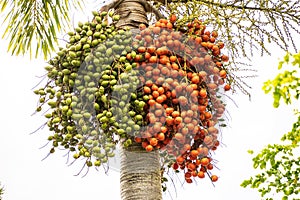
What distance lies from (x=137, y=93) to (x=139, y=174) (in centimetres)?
39

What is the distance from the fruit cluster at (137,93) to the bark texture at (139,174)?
0.08 m

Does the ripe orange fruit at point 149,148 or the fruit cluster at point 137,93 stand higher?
the fruit cluster at point 137,93

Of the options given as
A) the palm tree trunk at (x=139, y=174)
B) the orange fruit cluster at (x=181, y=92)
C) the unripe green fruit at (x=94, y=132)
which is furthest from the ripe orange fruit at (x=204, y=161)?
the unripe green fruit at (x=94, y=132)

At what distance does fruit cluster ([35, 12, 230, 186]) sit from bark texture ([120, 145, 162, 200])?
0.27 feet

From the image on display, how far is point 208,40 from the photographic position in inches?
89.7

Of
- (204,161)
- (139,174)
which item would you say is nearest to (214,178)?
(204,161)

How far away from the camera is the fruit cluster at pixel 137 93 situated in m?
1.96

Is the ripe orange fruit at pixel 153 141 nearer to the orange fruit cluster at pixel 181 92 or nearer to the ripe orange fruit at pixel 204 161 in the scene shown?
the orange fruit cluster at pixel 181 92

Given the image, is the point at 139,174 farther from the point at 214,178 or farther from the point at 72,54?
the point at 72,54

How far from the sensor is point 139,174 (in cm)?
206

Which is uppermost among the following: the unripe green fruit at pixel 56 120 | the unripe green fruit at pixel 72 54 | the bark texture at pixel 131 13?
the bark texture at pixel 131 13

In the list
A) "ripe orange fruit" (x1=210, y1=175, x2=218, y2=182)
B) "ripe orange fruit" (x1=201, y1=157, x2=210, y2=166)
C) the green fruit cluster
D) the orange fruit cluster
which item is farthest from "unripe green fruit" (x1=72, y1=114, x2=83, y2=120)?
"ripe orange fruit" (x1=210, y1=175, x2=218, y2=182)

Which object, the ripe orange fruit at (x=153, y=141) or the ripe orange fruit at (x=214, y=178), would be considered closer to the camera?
the ripe orange fruit at (x=153, y=141)

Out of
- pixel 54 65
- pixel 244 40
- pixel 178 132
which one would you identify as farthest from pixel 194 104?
pixel 244 40
